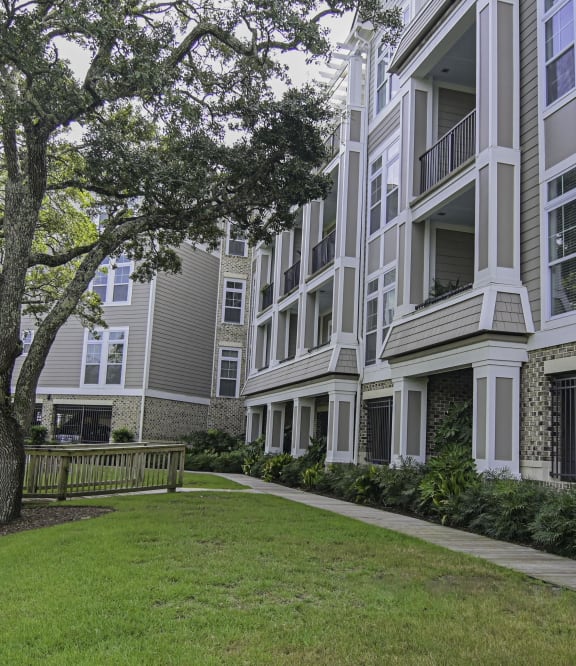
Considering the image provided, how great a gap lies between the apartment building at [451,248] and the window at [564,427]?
0.08 ft

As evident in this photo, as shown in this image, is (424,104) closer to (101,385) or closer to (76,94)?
(76,94)

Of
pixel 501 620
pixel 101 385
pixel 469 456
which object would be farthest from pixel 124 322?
pixel 501 620

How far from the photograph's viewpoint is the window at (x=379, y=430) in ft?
47.7

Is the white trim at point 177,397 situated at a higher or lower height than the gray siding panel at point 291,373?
lower

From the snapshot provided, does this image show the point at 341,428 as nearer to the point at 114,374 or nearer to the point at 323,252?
the point at 323,252

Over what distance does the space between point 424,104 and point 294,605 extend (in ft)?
39.2

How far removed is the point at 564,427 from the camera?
29.8 feet

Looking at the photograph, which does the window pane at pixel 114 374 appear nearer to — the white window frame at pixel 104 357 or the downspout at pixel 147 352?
the white window frame at pixel 104 357

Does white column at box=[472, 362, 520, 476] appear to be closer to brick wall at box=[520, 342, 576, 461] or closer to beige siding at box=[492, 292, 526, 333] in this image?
brick wall at box=[520, 342, 576, 461]

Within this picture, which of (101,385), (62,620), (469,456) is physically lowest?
(62,620)

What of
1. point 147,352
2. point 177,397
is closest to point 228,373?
point 177,397

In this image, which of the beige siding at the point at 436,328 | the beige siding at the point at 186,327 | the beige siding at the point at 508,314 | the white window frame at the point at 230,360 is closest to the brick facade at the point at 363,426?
the beige siding at the point at 436,328

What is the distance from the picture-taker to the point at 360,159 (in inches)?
691

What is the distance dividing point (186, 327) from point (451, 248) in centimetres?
1681
